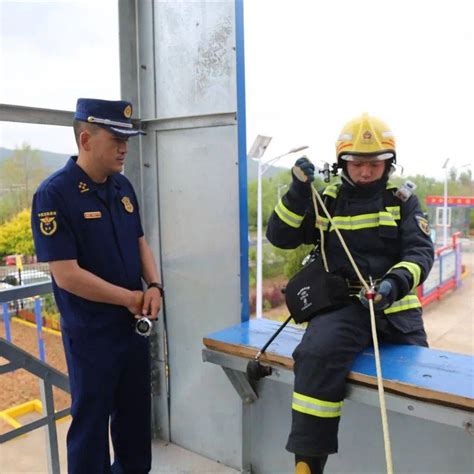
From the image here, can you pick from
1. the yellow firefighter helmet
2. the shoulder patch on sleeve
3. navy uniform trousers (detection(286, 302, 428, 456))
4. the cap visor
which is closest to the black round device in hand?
navy uniform trousers (detection(286, 302, 428, 456))

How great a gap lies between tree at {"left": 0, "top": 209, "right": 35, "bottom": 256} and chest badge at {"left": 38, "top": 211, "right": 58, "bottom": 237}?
0.47 meters

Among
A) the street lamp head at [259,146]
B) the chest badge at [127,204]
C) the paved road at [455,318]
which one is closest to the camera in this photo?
the chest badge at [127,204]

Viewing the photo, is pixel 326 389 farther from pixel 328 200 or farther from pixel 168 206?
pixel 168 206

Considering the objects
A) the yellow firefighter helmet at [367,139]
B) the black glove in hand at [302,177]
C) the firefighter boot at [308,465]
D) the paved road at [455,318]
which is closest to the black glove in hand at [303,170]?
Answer: the black glove in hand at [302,177]

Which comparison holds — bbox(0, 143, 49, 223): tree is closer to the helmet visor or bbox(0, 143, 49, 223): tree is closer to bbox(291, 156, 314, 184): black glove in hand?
bbox(291, 156, 314, 184): black glove in hand

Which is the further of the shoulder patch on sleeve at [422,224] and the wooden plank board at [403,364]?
the shoulder patch on sleeve at [422,224]

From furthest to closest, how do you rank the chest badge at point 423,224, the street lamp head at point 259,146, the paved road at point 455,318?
the paved road at point 455,318 < the street lamp head at point 259,146 < the chest badge at point 423,224

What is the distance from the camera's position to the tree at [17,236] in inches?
83.7

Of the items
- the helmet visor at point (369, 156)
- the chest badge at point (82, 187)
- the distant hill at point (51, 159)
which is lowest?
the chest badge at point (82, 187)

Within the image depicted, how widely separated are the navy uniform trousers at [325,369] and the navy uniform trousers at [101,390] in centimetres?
68

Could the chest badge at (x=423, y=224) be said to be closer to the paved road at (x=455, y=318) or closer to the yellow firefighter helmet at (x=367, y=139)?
the yellow firefighter helmet at (x=367, y=139)

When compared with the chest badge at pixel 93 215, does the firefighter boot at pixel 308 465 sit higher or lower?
lower

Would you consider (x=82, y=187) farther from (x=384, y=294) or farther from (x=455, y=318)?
(x=455, y=318)

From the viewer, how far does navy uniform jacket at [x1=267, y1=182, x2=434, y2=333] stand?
5.88ft
